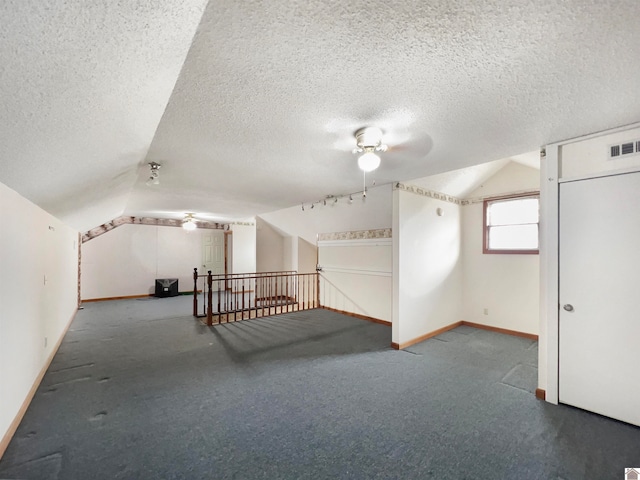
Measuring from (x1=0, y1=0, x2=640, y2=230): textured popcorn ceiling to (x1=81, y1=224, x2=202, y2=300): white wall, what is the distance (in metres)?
5.79

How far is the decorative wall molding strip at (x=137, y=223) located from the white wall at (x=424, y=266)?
7034mm

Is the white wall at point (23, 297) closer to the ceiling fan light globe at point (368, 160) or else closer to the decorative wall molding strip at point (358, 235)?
the ceiling fan light globe at point (368, 160)

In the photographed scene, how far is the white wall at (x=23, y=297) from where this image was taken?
76.4 inches

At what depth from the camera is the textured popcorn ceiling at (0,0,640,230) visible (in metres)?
0.96

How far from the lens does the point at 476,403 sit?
238 centimetres

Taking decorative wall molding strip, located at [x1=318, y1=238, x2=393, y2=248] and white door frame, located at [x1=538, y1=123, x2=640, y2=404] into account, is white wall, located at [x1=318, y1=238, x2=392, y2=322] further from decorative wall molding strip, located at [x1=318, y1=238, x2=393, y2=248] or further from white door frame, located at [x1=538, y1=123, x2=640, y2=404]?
white door frame, located at [x1=538, y1=123, x2=640, y2=404]

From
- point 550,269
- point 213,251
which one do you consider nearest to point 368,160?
point 550,269

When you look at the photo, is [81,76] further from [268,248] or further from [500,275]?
[268,248]

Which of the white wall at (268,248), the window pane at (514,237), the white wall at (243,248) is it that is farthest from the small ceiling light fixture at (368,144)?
the white wall at (243,248)

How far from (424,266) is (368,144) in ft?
8.26

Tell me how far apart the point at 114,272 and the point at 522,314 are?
31.0ft

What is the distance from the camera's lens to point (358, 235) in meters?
5.29

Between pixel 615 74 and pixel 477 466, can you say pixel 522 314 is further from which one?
pixel 615 74

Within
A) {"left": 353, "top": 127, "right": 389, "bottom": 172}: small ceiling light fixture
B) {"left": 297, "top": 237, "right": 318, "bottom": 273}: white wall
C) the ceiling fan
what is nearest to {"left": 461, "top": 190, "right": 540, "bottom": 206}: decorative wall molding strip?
the ceiling fan
